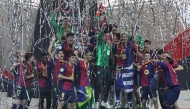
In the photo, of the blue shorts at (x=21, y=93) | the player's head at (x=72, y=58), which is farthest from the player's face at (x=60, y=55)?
the blue shorts at (x=21, y=93)

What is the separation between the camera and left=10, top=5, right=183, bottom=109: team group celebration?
5613 millimetres

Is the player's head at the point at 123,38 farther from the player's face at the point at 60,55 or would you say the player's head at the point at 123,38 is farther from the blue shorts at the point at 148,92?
the player's face at the point at 60,55

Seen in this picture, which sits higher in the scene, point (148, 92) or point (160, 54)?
point (160, 54)

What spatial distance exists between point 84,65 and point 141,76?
44.9 inches

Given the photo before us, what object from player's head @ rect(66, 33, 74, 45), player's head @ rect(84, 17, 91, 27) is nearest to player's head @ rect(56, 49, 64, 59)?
player's head @ rect(66, 33, 74, 45)

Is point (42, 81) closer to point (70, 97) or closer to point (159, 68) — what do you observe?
point (70, 97)

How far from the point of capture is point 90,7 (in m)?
6.84

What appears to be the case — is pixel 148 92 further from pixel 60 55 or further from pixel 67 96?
pixel 60 55

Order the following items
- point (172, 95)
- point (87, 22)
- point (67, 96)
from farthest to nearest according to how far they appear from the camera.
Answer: point (87, 22) → point (172, 95) → point (67, 96)

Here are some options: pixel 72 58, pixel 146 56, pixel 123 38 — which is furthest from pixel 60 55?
pixel 146 56

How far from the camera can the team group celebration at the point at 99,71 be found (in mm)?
5613

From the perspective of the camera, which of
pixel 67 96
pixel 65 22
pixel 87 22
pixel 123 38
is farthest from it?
pixel 87 22

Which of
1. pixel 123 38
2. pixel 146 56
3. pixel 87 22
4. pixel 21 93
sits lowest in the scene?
pixel 21 93

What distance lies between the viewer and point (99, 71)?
19.6 feet
